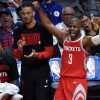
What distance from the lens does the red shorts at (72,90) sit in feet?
21.8

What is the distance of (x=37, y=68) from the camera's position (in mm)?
6953

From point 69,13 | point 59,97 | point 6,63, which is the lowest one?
point 59,97

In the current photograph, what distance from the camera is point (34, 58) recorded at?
22.6 ft

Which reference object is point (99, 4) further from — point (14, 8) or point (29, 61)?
point (29, 61)

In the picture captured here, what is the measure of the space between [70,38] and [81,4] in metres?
3.94

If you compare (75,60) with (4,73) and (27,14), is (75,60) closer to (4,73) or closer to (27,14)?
(27,14)

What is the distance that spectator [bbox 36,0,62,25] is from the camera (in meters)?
9.53

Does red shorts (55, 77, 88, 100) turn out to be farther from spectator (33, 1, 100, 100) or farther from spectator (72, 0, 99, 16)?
spectator (72, 0, 99, 16)

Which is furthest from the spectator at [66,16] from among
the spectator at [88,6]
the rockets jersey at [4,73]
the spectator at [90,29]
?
the rockets jersey at [4,73]

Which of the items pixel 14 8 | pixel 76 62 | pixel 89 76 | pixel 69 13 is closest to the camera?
pixel 76 62

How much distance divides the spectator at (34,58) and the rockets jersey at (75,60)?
38 cm

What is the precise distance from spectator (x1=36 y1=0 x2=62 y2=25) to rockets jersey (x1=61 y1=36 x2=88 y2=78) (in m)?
2.86

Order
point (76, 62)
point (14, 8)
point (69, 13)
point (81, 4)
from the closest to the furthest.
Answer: point (76, 62) < point (69, 13) < point (14, 8) < point (81, 4)

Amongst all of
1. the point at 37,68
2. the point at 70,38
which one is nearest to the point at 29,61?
the point at 37,68
